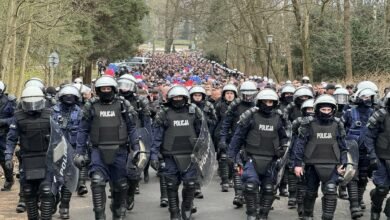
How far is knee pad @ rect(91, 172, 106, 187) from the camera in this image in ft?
24.4

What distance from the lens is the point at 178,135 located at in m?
8.23

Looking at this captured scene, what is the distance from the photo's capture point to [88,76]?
47281 mm

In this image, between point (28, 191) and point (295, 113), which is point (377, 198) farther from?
point (28, 191)

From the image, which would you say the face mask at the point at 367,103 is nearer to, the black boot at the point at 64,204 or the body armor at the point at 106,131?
the body armor at the point at 106,131

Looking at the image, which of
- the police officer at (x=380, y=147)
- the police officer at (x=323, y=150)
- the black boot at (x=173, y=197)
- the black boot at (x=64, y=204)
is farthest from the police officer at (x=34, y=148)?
the police officer at (x=380, y=147)

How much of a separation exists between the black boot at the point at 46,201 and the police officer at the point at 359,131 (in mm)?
4418

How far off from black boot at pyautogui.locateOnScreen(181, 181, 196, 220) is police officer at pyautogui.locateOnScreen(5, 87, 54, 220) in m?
1.82

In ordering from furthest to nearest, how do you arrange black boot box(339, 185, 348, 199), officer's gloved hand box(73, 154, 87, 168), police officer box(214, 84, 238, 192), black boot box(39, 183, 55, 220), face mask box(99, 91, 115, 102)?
1. police officer box(214, 84, 238, 192)
2. black boot box(339, 185, 348, 199)
3. face mask box(99, 91, 115, 102)
4. officer's gloved hand box(73, 154, 87, 168)
5. black boot box(39, 183, 55, 220)

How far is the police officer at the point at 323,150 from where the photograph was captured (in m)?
7.59

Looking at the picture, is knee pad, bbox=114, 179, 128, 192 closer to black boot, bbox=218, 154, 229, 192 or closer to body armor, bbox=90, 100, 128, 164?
body armor, bbox=90, 100, 128, 164

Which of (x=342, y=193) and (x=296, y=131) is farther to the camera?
(x=342, y=193)

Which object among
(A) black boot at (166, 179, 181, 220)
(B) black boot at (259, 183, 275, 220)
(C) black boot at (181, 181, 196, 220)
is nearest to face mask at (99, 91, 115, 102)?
(A) black boot at (166, 179, 181, 220)

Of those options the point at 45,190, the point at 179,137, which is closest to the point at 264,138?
the point at 179,137

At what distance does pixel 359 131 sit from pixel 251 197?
7.89 feet
